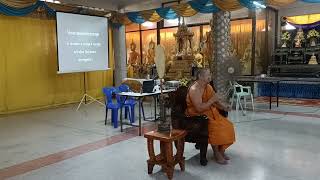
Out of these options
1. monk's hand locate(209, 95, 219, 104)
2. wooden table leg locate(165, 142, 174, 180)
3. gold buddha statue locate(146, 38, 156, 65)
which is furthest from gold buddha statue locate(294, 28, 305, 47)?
wooden table leg locate(165, 142, 174, 180)

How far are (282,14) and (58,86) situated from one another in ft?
24.9

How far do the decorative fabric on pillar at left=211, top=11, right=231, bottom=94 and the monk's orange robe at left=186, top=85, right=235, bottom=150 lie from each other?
3414 mm

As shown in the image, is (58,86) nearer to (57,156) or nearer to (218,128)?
(57,156)

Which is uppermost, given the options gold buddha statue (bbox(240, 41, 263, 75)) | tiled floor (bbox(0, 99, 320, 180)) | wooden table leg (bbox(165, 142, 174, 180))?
gold buddha statue (bbox(240, 41, 263, 75))

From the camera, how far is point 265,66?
32.7ft

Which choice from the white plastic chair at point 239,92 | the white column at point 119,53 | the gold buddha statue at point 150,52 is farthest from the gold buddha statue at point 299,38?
the white column at point 119,53

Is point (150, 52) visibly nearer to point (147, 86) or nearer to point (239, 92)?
point (239, 92)

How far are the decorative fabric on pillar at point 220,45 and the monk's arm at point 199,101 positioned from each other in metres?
3.60

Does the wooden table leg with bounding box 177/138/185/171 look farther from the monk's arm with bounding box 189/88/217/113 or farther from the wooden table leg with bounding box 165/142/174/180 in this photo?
the monk's arm with bounding box 189/88/217/113

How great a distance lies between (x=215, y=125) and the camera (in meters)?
3.59

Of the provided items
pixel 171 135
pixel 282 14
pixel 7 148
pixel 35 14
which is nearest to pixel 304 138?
pixel 171 135

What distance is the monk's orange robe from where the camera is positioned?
11.7 ft

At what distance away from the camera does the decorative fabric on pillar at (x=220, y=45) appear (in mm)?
7023

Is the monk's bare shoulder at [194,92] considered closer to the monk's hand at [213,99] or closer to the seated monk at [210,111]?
the seated monk at [210,111]
